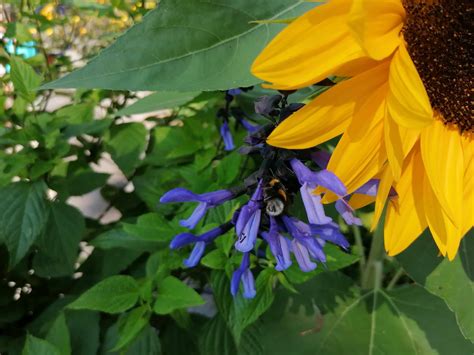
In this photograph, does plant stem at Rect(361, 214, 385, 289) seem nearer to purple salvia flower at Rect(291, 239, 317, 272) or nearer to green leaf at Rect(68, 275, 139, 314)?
purple salvia flower at Rect(291, 239, 317, 272)

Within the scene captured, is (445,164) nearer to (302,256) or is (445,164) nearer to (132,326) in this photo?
(302,256)

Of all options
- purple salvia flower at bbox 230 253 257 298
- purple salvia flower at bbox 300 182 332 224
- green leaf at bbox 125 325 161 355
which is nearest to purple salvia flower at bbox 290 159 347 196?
purple salvia flower at bbox 300 182 332 224

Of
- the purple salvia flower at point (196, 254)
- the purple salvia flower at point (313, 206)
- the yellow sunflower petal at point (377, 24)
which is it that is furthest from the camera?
the purple salvia flower at point (196, 254)

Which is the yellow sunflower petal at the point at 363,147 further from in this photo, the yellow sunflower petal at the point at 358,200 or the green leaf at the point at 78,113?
the green leaf at the point at 78,113

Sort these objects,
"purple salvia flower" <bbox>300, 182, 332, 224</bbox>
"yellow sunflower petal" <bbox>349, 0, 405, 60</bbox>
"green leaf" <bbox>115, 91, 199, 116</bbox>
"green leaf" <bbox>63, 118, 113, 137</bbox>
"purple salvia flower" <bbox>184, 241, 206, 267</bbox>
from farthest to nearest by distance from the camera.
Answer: "green leaf" <bbox>63, 118, 113, 137</bbox> < "green leaf" <bbox>115, 91, 199, 116</bbox> < "purple salvia flower" <bbox>184, 241, 206, 267</bbox> < "purple salvia flower" <bbox>300, 182, 332, 224</bbox> < "yellow sunflower petal" <bbox>349, 0, 405, 60</bbox>

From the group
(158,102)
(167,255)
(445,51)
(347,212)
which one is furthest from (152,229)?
(445,51)

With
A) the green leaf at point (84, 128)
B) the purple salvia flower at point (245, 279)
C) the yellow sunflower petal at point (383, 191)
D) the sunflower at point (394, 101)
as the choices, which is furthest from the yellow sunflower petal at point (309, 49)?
the green leaf at point (84, 128)
